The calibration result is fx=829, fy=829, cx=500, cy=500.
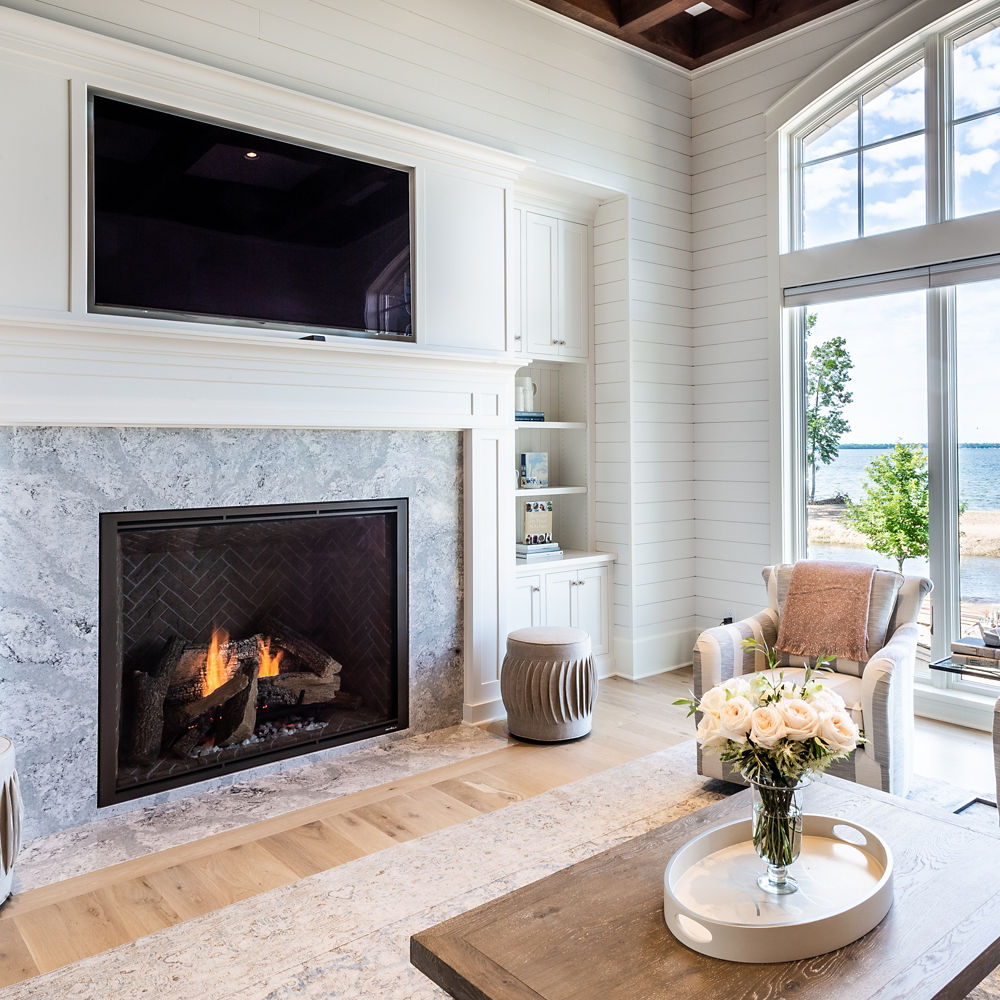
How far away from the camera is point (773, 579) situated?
11.4 ft

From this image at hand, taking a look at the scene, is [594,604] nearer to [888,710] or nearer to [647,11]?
[888,710]

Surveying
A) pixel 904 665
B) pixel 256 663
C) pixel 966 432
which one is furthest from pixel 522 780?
pixel 966 432

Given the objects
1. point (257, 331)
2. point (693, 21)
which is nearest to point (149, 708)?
point (257, 331)

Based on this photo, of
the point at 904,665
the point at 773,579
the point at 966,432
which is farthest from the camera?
the point at 966,432

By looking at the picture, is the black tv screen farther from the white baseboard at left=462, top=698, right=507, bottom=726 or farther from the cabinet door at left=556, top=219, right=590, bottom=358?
the white baseboard at left=462, top=698, right=507, bottom=726

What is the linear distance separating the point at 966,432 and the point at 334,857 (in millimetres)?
3197

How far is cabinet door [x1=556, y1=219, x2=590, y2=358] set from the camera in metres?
4.50

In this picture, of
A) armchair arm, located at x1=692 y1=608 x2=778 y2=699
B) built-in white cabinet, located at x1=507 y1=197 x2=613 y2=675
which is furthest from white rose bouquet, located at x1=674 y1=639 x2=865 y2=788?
built-in white cabinet, located at x1=507 y1=197 x2=613 y2=675

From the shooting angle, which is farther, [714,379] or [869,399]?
[714,379]

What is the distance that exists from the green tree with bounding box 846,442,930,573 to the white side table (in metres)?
3.69

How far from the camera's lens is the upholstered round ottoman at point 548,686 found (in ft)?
11.5

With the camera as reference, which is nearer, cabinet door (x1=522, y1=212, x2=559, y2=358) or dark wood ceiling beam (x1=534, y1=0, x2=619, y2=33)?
dark wood ceiling beam (x1=534, y1=0, x2=619, y2=33)

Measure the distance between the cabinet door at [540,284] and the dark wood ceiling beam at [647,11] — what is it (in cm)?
102

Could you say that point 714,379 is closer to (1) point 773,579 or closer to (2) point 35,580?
(1) point 773,579
